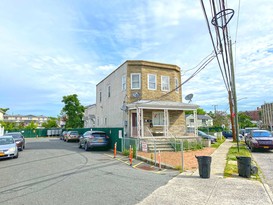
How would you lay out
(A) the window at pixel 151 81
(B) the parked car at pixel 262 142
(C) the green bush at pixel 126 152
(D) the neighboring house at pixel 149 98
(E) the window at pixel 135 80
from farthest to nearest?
(A) the window at pixel 151 81, (E) the window at pixel 135 80, (D) the neighboring house at pixel 149 98, (B) the parked car at pixel 262 142, (C) the green bush at pixel 126 152

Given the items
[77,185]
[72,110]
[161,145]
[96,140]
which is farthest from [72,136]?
[77,185]

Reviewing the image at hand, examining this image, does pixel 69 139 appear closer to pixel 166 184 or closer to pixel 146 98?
pixel 146 98

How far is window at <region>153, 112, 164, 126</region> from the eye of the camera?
68.0ft

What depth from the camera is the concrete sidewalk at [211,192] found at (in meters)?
5.80

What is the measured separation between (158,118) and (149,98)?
6.95 feet

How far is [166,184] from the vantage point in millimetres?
7516

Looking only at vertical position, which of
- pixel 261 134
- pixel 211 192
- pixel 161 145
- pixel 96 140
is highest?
pixel 261 134

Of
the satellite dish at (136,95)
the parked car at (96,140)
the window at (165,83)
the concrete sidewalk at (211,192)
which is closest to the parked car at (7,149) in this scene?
the parked car at (96,140)

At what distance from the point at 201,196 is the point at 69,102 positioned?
46153 millimetres

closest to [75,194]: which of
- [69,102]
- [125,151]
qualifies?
[125,151]

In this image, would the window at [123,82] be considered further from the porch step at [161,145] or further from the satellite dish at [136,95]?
the porch step at [161,145]

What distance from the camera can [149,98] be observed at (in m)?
21.2

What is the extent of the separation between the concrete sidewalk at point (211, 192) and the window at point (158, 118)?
12.2m

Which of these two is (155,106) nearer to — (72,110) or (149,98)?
(149,98)
